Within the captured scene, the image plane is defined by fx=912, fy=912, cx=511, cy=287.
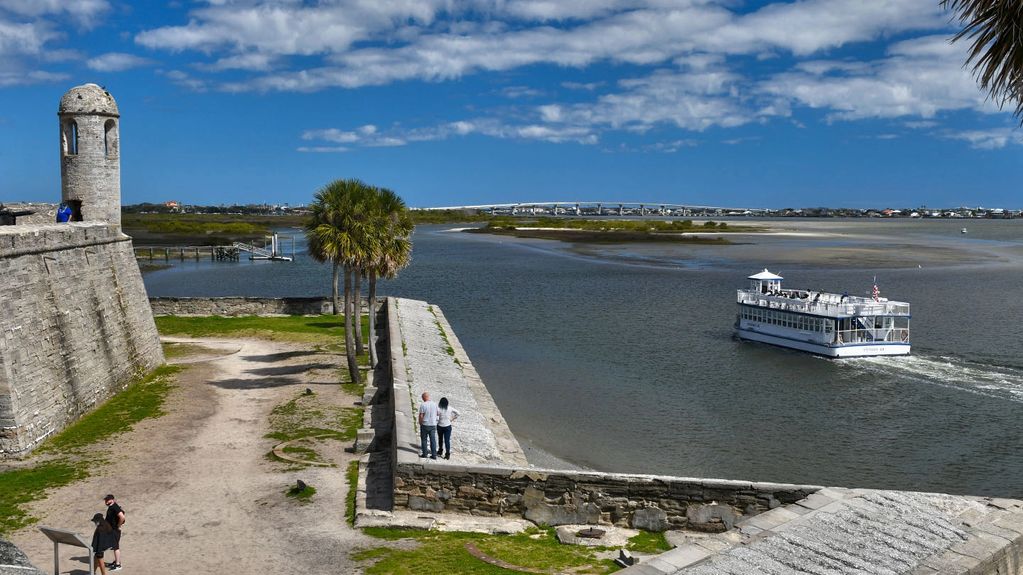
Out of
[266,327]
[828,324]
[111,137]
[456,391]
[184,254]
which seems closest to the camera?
[456,391]

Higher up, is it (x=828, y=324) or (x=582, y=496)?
(x=582, y=496)

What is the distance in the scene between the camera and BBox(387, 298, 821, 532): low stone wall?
47.2 feet

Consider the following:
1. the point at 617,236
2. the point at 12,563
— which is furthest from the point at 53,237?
the point at 617,236

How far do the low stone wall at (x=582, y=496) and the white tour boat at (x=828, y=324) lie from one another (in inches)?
1123

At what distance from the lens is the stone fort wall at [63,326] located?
1906 cm

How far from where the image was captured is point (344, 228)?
27125 mm

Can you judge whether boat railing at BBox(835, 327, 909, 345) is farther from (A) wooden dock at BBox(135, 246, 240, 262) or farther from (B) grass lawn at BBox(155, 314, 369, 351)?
(A) wooden dock at BBox(135, 246, 240, 262)

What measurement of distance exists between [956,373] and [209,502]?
2951 centimetres

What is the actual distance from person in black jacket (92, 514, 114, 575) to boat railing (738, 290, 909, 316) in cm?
3522

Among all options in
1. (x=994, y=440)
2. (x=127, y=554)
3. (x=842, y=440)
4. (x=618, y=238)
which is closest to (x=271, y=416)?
(x=127, y=554)

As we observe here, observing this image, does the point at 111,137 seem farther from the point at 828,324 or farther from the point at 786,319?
the point at 786,319

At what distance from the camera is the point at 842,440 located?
1046 inches

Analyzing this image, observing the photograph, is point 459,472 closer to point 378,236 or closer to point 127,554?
point 127,554

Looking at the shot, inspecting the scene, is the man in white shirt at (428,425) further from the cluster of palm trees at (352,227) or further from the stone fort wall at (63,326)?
the cluster of palm trees at (352,227)
